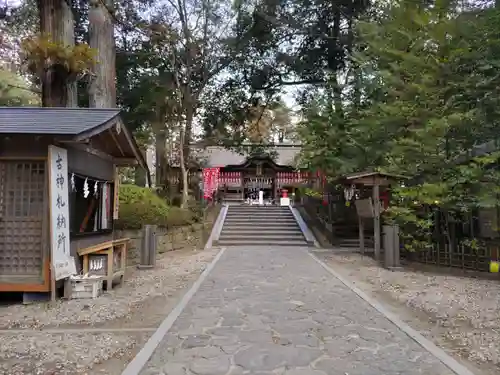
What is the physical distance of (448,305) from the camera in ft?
23.7

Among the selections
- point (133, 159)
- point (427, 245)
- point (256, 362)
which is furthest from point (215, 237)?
point (256, 362)

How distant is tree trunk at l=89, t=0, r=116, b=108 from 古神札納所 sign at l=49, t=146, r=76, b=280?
5851 mm

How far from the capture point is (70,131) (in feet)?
22.9

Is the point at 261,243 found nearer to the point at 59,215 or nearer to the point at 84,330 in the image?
the point at 59,215

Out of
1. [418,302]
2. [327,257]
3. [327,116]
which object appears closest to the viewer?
[418,302]

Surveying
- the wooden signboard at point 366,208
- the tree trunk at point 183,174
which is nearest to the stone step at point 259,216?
the tree trunk at point 183,174

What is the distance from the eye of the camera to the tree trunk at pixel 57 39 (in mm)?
10984

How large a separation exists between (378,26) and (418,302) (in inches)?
459

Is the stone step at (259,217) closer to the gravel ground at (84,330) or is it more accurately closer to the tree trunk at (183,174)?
the tree trunk at (183,174)

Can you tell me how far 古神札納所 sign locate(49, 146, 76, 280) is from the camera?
7.16 metres

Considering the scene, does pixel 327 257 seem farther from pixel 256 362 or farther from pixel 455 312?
pixel 256 362

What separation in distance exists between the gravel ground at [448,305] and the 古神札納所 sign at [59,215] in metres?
5.87

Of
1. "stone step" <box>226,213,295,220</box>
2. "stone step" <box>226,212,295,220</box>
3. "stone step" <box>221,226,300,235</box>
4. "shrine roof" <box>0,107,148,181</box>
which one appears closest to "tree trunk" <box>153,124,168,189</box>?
"stone step" <box>226,212,295,220</box>

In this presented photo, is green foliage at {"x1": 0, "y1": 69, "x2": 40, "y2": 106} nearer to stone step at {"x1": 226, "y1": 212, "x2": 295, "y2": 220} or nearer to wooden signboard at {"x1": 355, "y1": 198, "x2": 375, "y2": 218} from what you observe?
stone step at {"x1": 226, "y1": 212, "x2": 295, "y2": 220}
